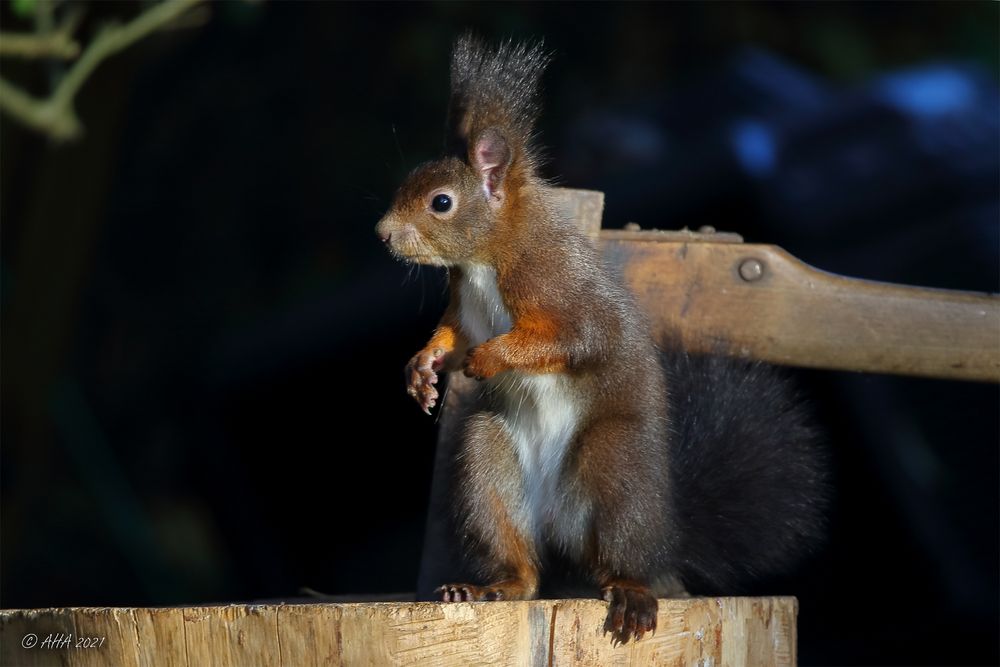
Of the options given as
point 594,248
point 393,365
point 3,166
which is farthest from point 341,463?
point 594,248

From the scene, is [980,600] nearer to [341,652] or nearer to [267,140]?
[341,652]

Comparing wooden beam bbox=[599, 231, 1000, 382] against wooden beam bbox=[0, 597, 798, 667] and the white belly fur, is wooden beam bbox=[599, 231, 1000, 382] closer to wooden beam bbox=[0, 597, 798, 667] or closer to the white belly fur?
the white belly fur

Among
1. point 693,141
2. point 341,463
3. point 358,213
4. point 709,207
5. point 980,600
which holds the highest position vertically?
point 358,213

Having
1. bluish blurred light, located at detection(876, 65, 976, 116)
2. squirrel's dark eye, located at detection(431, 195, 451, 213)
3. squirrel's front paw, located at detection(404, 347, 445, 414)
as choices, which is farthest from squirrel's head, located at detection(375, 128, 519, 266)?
bluish blurred light, located at detection(876, 65, 976, 116)

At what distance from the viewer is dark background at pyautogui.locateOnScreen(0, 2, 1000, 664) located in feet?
11.0

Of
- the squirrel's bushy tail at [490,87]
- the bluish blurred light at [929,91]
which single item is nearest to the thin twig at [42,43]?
the squirrel's bushy tail at [490,87]

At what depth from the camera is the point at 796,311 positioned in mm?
2406

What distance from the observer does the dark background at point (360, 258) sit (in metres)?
3.36

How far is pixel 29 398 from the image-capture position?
4.22 meters

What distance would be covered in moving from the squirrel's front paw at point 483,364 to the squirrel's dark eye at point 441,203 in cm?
25

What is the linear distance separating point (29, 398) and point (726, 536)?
2853 mm

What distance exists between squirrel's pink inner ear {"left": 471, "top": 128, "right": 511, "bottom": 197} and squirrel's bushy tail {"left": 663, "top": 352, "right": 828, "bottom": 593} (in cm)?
50

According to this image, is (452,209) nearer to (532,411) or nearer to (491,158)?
(491,158)

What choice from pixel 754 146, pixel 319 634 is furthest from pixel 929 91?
pixel 319 634
